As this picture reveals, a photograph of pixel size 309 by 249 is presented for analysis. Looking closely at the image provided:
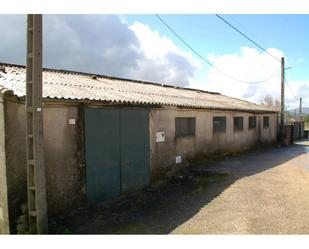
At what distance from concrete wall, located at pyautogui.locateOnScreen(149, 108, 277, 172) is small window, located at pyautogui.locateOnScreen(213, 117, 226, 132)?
0.72ft

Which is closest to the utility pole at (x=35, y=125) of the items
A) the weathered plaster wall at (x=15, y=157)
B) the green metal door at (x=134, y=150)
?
the weathered plaster wall at (x=15, y=157)

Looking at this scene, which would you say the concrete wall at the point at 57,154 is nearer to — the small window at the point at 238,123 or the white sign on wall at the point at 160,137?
the white sign on wall at the point at 160,137

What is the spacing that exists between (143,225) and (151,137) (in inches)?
173

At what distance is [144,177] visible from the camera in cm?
1142

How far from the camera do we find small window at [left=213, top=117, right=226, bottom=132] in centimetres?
1733

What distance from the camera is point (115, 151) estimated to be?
10.1 meters

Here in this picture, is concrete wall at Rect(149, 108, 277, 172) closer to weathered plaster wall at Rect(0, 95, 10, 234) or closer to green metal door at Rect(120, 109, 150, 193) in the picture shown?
green metal door at Rect(120, 109, 150, 193)

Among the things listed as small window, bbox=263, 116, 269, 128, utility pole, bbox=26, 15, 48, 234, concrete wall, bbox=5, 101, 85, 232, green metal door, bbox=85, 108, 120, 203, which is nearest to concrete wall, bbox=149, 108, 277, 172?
small window, bbox=263, 116, 269, 128

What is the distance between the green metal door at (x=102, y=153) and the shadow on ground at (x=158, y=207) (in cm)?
39

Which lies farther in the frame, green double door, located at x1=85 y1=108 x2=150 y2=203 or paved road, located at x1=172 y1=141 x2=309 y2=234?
green double door, located at x1=85 y1=108 x2=150 y2=203

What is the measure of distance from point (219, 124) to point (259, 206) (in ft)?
29.7
